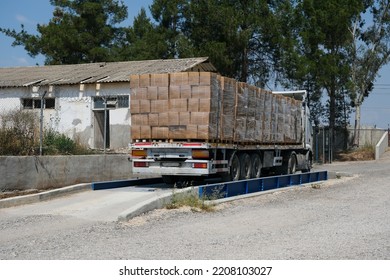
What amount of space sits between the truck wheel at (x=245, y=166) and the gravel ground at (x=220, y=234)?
272 cm

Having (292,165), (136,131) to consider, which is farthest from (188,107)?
(292,165)

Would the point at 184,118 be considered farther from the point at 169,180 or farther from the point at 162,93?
the point at 169,180

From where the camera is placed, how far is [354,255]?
27.5ft

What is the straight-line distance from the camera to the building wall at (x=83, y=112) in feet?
91.1

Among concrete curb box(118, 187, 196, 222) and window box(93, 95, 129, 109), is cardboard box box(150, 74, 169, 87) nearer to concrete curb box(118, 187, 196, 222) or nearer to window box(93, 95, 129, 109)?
concrete curb box(118, 187, 196, 222)

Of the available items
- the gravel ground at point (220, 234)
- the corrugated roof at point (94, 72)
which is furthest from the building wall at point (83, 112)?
the gravel ground at point (220, 234)

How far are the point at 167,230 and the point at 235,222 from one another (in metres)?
1.65

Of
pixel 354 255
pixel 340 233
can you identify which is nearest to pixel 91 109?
pixel 340 233

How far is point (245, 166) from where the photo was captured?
17859mm

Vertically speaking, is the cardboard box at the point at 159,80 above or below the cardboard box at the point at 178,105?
above

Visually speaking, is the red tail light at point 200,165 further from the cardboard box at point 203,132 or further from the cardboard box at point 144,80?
the cardboard box at point 144,80

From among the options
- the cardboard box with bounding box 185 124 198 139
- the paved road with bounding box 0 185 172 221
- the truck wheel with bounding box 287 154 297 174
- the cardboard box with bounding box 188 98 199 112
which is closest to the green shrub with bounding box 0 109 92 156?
Result: the paved road with bounding box 0 185 172 221

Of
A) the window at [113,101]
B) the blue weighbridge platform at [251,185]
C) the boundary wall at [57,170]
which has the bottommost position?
the blue weighbridge platform at [251,185]

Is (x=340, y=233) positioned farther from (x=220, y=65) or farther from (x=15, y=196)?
(x=220, y=65)
